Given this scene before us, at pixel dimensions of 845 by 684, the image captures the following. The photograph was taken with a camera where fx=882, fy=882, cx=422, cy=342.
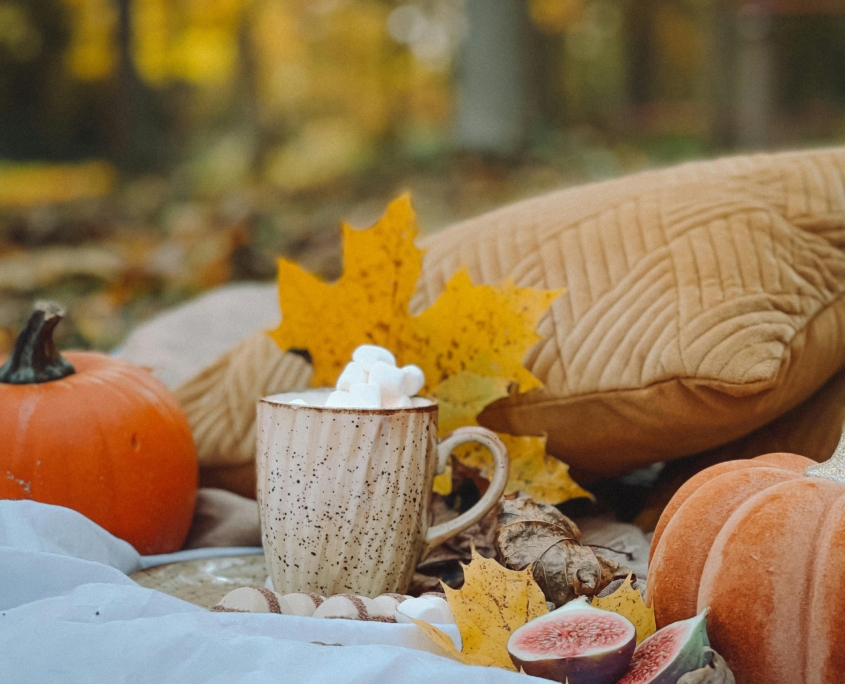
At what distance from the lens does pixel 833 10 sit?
23.8 ft

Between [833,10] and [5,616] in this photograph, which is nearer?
[5,616]

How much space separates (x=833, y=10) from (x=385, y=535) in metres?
7.72

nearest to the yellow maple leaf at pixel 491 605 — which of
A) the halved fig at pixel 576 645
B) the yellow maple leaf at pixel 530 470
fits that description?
the halved fig at pixel 576 645

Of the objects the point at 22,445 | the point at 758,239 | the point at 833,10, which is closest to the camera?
the point at 22,445

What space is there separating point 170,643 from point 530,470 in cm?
61

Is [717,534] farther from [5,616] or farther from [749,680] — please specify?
[5,616]

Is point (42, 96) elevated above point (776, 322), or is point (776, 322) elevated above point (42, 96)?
point (42, 96)

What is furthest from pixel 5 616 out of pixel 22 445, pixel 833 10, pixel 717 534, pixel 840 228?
pixel 833 10

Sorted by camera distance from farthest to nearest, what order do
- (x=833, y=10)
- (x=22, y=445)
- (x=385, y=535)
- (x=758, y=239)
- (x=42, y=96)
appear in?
(x=833, y=10) < (x=42, y=96) < (x=758, y=239) < (x=22, y=445) < (x=385, y=535)

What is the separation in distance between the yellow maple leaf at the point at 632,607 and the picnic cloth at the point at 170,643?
0.18 m

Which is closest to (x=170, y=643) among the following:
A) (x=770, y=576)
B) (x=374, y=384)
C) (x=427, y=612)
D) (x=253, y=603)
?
(x=253, y=603)

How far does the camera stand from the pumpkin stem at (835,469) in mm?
812

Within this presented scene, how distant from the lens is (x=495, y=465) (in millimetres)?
1072

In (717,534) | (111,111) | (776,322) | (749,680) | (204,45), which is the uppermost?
(204,45)
